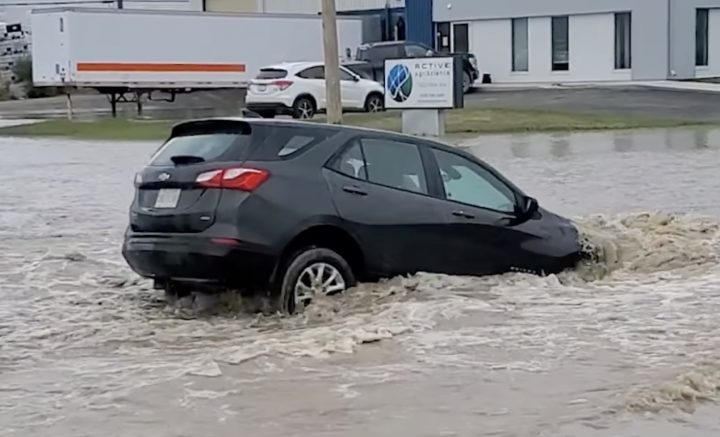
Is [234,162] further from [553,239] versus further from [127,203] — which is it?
[127,203]

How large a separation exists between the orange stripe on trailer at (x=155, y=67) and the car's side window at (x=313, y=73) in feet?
30.7

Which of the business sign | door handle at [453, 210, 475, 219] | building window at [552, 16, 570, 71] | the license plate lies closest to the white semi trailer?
building window at [552, 16, 570, 71]

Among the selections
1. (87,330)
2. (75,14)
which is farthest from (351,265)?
(75,14)

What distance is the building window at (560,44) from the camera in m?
46.7

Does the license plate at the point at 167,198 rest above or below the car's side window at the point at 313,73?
below

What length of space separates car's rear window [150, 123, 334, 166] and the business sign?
68.6 ft

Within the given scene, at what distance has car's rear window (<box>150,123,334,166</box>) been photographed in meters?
10.1

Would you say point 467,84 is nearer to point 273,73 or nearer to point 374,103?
point 374,103

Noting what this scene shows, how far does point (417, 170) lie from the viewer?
1093cm

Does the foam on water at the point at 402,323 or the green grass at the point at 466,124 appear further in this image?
the green grass at the point at 466,124

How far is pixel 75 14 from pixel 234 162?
3356cm

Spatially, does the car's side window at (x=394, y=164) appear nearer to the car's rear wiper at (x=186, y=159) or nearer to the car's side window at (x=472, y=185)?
the car's side window at (x=472, y=185)

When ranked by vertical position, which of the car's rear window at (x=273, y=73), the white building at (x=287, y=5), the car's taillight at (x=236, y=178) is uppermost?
the white building at (x=287, y=5)

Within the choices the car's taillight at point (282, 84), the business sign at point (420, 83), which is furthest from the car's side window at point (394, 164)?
the car's taillight at point (282, 84)
